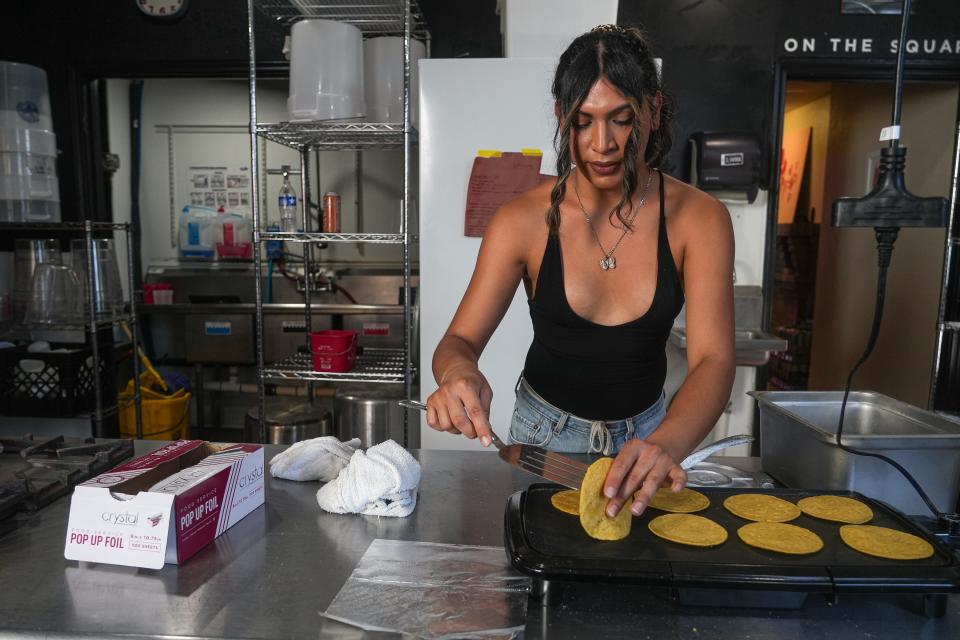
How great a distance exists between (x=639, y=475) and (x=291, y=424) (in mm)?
2367

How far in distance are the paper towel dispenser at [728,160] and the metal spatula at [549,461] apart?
1.95 meters

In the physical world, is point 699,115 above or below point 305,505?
above

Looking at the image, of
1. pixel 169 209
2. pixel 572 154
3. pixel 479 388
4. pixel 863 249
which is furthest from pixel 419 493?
pixel 169 209

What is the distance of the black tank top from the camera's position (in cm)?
142

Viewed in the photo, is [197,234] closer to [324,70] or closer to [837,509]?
[324,70]

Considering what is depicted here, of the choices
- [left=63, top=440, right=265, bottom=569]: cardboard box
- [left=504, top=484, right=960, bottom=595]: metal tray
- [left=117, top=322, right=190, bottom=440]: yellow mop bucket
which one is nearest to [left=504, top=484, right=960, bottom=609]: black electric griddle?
[left=504, top=484, right=960, bottom=595]: metal tray

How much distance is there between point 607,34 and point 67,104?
3.28 metres

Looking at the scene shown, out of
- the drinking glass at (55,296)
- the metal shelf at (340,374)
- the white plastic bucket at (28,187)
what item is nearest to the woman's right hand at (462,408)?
the metal shelf at (340,374)

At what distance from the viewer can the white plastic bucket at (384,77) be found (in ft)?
9.55

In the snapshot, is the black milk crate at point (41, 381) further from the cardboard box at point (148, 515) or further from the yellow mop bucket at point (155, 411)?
the cardboard box at point (148, 515)

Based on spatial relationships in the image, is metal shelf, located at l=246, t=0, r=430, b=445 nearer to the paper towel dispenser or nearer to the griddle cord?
the paper towel dispenser

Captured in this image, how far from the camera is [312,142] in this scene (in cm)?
335

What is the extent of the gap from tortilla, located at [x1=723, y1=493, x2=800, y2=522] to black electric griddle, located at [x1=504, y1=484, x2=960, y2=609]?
4cm

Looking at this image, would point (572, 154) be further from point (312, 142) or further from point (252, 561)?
point (312, 142)
